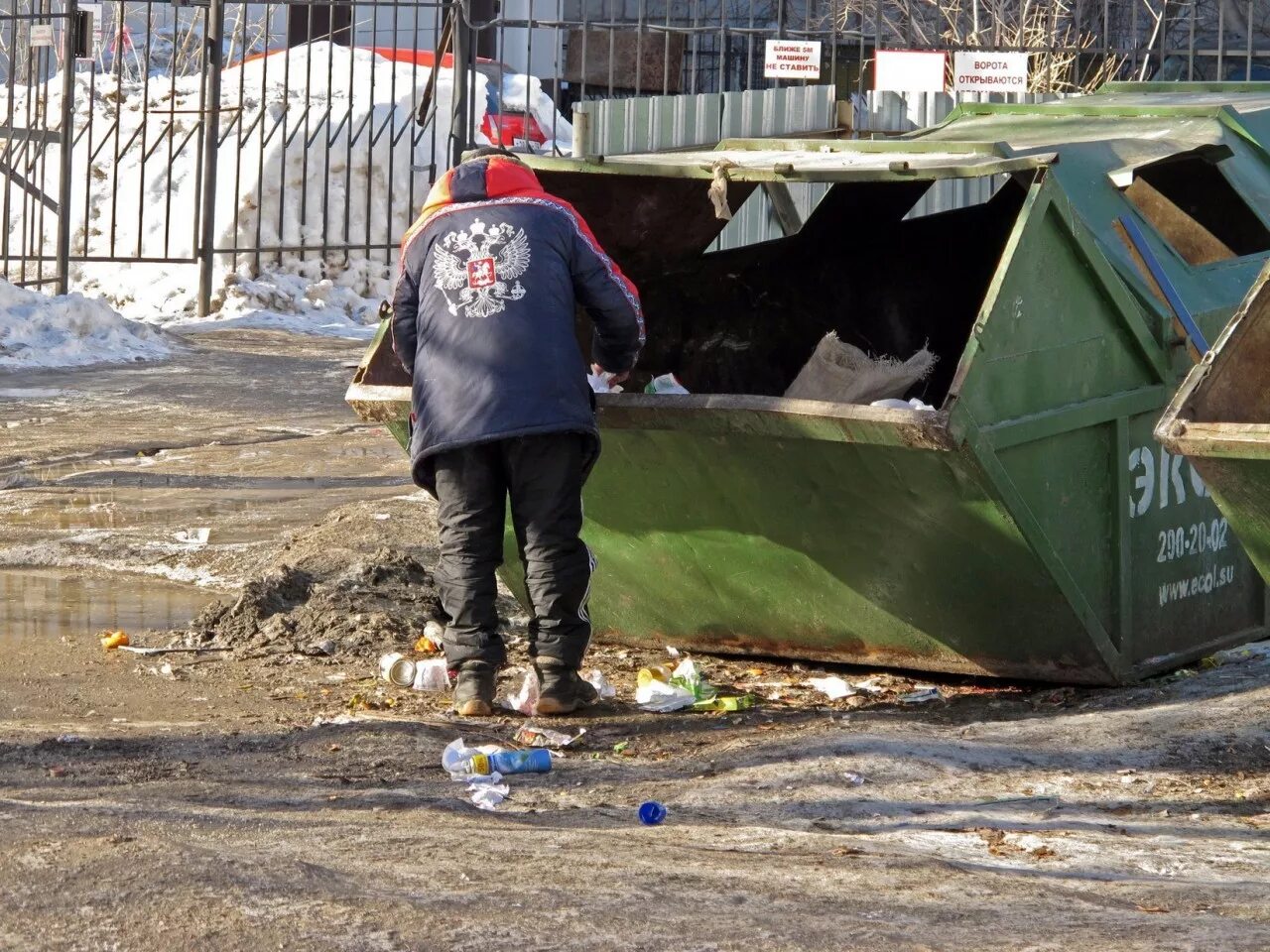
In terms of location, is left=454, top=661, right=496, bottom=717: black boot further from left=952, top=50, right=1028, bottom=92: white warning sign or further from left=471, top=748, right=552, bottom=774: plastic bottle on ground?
left=952, top=50, right=1028, bottom=92: white warning sign

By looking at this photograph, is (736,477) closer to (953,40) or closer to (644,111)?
(644,111)

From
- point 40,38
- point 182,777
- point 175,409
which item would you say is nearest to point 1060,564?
point 182,777

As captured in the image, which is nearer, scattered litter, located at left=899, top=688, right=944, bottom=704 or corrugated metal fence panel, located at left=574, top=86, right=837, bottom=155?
scattered litter, located at left=899, top=688, right=944, bottom=704

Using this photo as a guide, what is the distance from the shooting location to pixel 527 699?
5.09 meters

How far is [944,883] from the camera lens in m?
3.45

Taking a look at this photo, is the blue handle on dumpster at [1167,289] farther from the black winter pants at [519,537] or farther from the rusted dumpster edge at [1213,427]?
the black winter pants at [519,537]

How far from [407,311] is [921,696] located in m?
1.83

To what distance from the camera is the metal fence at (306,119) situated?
13.3 m

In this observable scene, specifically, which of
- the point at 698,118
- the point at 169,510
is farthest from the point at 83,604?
the point at 698,118

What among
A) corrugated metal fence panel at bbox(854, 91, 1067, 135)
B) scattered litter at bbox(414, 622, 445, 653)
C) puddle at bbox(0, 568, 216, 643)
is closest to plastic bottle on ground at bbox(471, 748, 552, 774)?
scattered litter at bbox(414, 622, 445, 653)

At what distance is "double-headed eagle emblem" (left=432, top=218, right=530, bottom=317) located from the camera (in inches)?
189

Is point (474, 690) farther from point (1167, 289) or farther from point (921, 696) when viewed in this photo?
point (1167, 289)

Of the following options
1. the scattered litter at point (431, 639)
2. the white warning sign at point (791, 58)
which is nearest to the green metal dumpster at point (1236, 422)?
the scattered litter at point (431, 639)

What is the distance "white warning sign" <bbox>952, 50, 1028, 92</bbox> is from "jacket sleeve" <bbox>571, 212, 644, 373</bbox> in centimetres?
766
